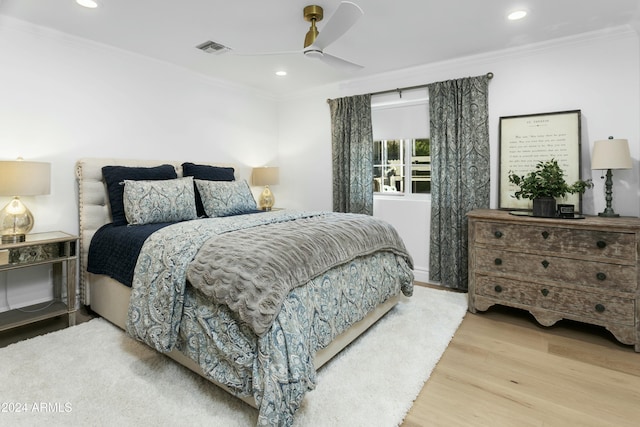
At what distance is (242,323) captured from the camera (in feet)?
5.13

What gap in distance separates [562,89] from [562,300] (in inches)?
75.4

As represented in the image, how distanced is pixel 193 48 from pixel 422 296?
3.32 meters

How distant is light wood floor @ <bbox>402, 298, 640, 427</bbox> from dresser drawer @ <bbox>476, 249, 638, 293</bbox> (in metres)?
0.43

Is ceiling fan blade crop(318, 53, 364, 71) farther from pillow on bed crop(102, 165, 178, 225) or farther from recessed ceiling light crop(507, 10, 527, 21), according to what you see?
pillow on bed crop(102, 165, 178, 225)


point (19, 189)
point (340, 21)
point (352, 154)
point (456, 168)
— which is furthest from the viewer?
point (352, 154)

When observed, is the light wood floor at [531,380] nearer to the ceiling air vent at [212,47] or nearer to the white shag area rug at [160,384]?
the white shag area rug at [160,384]

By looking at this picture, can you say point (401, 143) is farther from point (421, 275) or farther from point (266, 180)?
point (266, 180)

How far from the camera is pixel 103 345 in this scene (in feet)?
7.66

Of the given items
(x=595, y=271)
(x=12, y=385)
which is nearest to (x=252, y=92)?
(x=12, y=385)

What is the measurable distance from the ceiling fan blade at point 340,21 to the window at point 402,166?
2.01 metres

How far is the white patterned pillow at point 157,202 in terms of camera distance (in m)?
2.76

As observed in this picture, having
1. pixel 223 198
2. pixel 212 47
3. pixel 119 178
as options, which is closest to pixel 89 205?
pixel 119 178

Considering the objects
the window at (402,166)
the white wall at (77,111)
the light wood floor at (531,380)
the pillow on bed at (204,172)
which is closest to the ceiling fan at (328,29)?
the white wall at (77,111)

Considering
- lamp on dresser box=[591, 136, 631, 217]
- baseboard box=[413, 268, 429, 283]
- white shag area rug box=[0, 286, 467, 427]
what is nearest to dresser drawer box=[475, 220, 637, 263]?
lamp on dresser box=[591, 136, 631, 217]
